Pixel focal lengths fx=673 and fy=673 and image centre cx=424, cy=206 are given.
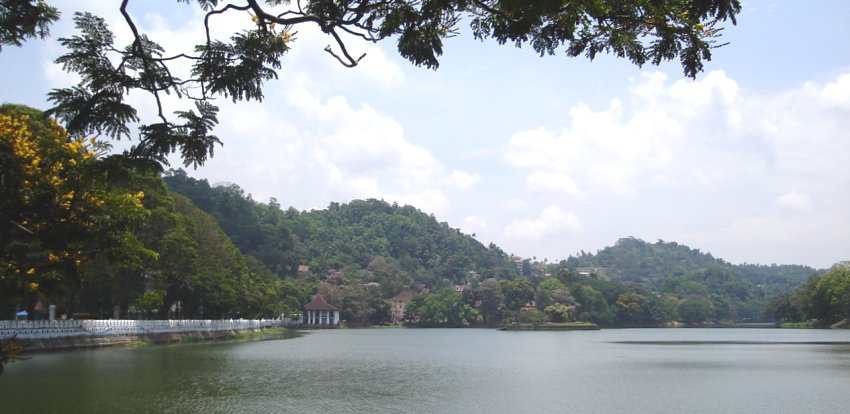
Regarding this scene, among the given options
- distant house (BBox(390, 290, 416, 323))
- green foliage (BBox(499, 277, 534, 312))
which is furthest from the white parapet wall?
distant house (BBox(390, 290, 416, 323))

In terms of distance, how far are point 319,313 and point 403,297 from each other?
74.6 feet

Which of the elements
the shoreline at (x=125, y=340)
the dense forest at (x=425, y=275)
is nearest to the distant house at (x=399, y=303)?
the dense forest at (x=425, y=275)

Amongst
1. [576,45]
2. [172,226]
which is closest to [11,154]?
[576,45]

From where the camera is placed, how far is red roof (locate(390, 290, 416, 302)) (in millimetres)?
126863

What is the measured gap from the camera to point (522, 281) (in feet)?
360

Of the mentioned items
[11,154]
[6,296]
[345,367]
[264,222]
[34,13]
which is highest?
[264,222]

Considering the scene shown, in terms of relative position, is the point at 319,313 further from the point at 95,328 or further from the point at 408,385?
the point at 408,385

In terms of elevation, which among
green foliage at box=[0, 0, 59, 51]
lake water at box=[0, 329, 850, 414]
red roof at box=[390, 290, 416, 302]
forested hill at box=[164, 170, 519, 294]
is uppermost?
forested hill at box=[164, 170, 519, 294]

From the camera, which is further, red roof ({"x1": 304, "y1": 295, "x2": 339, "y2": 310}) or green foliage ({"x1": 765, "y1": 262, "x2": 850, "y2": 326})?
red roof ({"x1": 304, "y1": 295, "x2": 339, "y2": 310})

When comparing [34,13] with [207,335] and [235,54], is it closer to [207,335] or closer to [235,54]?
[235,54]

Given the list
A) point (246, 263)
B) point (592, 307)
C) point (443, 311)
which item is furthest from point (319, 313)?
point (592, 307)

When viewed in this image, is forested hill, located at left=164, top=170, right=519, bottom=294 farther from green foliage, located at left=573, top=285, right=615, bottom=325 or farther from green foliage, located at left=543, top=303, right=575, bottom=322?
green foliage, located at left=543, top=303, right=575, bottom=322

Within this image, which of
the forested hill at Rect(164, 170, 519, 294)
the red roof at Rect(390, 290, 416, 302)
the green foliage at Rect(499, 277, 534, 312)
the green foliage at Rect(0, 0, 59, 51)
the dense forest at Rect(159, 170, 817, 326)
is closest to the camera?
the green foliage at Rect(0, 0, 59, 51)

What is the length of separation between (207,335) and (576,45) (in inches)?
2042
